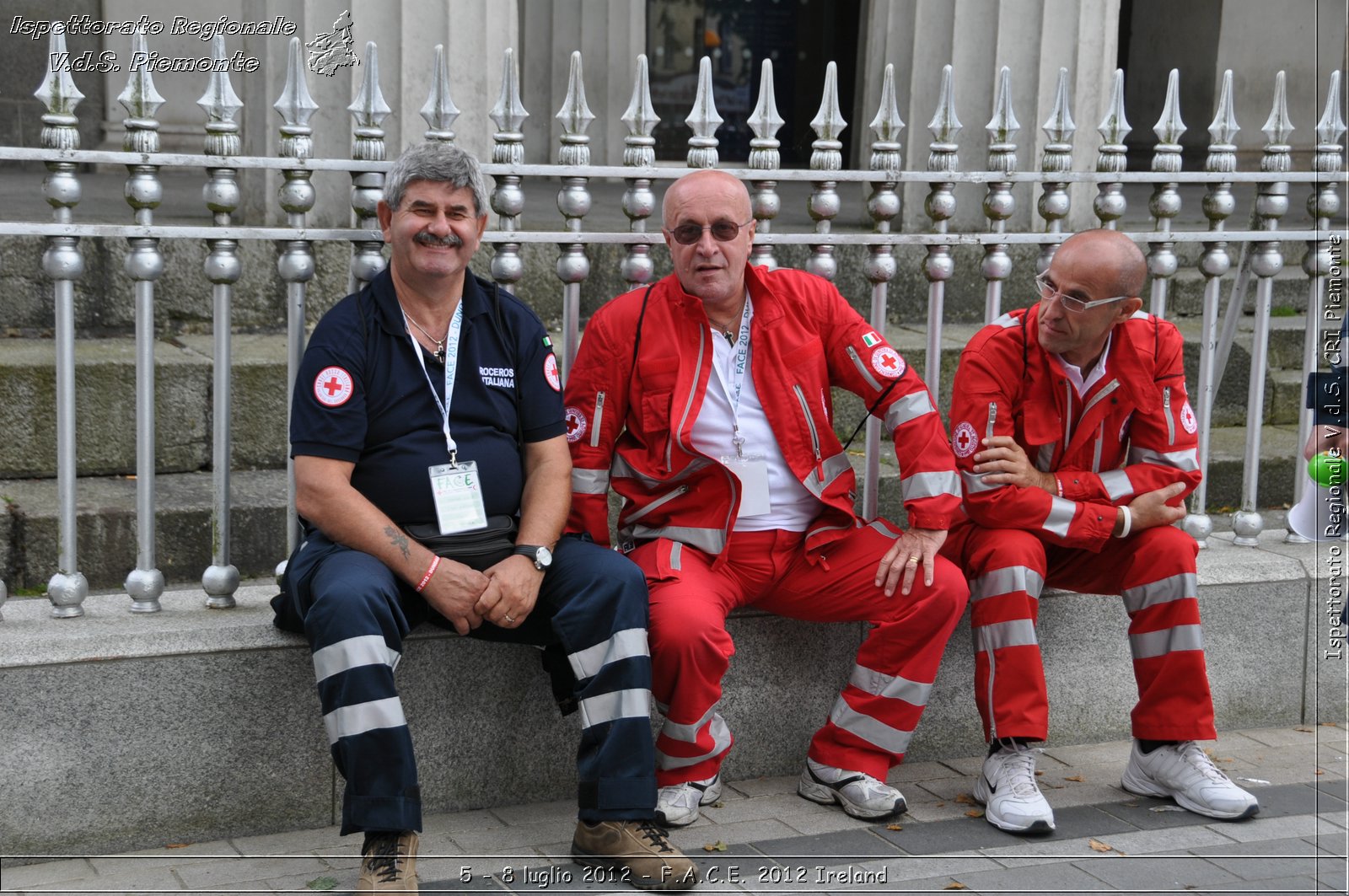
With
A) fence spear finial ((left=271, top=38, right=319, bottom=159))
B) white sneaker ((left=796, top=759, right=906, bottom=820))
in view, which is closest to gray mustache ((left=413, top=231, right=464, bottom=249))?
fence spear finial ((left=271, top=38, right=319, bottom=159))

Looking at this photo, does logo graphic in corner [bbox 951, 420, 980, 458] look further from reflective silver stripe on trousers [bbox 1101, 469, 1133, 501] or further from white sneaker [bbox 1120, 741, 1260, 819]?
white sneaker [bbox 1120, 741, 1260, 819]

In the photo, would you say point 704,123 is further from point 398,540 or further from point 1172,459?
Result: point 1172,459

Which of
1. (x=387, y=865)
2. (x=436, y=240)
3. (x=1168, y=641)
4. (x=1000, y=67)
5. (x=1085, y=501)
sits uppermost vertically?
(x=1000, y=67)

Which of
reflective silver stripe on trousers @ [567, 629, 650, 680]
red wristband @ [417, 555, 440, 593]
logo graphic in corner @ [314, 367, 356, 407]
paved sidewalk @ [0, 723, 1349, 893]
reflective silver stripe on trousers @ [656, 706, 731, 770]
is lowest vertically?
paved sidewalk @ [0, 723, 1349, 893]

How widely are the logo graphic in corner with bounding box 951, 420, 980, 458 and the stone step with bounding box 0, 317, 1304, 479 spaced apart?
7.08 ft

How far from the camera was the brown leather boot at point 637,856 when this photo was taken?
357cm

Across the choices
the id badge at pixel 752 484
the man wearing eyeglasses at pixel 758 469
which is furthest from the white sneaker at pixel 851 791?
the id badge at pixel 752 484

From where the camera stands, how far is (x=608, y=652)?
3619mm

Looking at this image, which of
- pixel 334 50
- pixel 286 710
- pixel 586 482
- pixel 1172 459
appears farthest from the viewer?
pixel 334 50

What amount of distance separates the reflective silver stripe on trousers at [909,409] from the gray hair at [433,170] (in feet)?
4.05

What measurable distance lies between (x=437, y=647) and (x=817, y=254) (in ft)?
5.07

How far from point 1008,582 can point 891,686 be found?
42 centimetres

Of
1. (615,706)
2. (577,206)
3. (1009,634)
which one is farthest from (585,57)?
(615,706)

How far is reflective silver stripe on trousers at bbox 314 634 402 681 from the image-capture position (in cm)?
336
